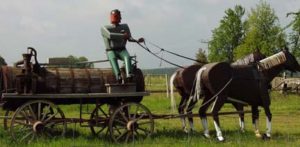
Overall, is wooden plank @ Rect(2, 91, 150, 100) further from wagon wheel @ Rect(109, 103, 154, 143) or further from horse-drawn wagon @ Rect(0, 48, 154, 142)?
wagon wheel @ Rect(109, 103, 154, 143)

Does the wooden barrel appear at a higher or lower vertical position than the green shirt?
lower

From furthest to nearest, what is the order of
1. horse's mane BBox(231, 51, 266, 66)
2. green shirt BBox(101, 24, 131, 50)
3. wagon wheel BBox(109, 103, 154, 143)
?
horse's mane BBox(231, 51, 266, 66) < green shirt BBox(101, 24, 131, 50) < wagon wheel BBox(109, 103, 154, 143)

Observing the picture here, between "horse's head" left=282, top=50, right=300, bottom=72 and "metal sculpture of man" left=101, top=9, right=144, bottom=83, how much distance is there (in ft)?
14.0

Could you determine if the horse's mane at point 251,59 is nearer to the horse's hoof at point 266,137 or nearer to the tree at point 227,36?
the horse's hoof at point 266,137

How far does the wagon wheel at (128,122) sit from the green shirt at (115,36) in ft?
4.64

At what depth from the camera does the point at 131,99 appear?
12000 mm

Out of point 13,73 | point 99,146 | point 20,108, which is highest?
point 13,73

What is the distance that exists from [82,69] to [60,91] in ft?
2.86

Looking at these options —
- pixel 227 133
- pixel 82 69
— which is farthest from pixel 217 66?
pixel 82 69

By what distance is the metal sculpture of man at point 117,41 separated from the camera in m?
11.6

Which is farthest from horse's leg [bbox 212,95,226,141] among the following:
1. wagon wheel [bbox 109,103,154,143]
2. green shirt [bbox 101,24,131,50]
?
green shirt [bbox 101,24,131,50]

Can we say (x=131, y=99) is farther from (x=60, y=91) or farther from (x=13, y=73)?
(x=13, y=73)

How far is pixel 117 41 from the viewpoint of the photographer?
11.8 m

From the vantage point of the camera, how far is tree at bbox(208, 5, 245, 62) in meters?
63.8
